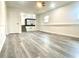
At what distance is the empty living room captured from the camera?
3.05 metres

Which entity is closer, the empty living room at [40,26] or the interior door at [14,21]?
the empty living room at [40,26]

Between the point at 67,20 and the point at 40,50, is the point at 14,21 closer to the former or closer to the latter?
the point at 67,20

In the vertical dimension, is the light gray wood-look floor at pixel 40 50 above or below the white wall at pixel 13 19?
below

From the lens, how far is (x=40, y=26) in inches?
344

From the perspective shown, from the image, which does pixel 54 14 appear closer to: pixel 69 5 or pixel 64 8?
pixel 64 8

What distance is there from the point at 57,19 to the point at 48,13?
5.67ft

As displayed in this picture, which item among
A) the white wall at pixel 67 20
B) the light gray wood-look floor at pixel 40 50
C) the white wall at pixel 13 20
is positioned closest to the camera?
Result: the light gray wood-look floor at pixel 40 50

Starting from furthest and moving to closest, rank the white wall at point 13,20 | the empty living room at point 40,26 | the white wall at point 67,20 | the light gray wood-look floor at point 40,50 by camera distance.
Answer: the white wall at point 13,20, the white wall at point 67,20, the empty living room at point 40,26, the light gray wood-look floor at point 40,50

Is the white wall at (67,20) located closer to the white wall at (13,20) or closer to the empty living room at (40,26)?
the empty living room at (40,26)

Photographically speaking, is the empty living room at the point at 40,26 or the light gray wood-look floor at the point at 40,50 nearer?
the light gray wood-look floor at the point at 40,50

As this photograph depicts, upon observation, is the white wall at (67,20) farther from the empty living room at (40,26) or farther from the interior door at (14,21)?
the interior door at (14,21)

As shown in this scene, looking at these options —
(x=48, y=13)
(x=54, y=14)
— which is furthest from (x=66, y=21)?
(x=48, y=13)

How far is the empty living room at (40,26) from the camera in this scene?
305cm

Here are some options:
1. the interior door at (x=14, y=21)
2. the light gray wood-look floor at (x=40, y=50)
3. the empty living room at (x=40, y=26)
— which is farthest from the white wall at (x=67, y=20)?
the interior door at (x=14, y=21)
